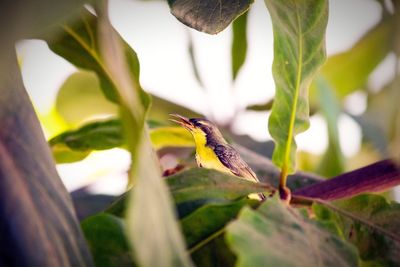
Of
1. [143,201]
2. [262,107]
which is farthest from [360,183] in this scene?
[262,107]

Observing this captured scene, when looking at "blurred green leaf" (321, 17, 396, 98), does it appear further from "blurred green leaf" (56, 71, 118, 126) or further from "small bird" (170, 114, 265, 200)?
"blurred green leaf" (56, 71, 118, 126)

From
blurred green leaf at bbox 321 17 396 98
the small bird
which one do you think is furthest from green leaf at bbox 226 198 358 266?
blurred green leaf at bbox 321 17 396 98

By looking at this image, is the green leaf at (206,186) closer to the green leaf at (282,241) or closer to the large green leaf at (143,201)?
the green leaf at (282,241)

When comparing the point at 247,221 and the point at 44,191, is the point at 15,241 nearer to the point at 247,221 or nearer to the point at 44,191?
the point at 44,191

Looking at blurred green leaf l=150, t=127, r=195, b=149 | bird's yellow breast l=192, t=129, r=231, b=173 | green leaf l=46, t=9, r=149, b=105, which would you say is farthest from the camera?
bird's yellow breast l=192, t=129, r=231, b=173

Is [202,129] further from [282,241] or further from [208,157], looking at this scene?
[282,241]

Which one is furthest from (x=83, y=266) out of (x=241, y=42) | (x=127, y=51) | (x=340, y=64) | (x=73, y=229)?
(x=340, y=64)
